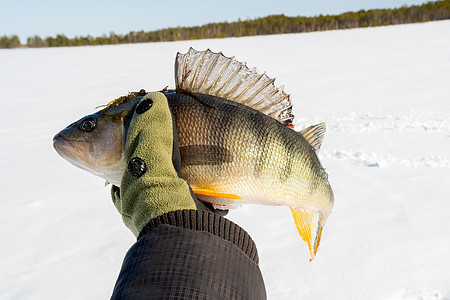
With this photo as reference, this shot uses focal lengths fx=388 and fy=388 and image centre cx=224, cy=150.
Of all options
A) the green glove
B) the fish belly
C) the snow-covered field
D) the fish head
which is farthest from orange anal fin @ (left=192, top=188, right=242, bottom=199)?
the snow-covered field

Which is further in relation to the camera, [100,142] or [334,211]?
[334,211]

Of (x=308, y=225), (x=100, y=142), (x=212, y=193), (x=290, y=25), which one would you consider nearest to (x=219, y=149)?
(x=212, y=193)

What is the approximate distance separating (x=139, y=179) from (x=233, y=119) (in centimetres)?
39

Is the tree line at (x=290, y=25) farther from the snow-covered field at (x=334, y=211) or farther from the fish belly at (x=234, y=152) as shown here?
the fish belly at (x=234, y=152)

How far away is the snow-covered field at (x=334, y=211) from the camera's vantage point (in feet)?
7.46

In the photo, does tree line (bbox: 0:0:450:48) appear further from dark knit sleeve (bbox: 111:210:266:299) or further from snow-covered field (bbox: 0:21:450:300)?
dark knit sleeve (bbox: 111:210:266:299)

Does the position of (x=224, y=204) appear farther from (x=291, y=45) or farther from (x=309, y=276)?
(x=291, y=45)

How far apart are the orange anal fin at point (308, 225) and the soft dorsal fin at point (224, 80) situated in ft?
1.35

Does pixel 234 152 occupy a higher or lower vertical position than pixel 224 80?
lower

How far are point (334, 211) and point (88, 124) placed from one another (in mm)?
2220

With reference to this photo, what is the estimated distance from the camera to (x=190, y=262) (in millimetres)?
927

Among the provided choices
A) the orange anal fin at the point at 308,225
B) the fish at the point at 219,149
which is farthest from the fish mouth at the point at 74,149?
the orange anal fin at the point at 308,225

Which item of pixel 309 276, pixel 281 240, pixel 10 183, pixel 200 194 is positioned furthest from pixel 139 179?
pixel 10 183

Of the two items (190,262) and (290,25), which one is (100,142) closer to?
(190,262)
